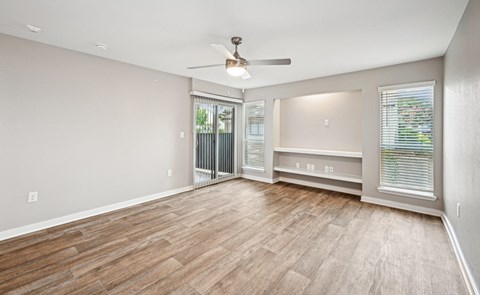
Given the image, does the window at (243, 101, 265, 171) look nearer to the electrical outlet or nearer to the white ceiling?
the white ceiling

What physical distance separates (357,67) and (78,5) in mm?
4117

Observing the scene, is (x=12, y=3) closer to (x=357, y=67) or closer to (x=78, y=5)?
(x=78, y=5)

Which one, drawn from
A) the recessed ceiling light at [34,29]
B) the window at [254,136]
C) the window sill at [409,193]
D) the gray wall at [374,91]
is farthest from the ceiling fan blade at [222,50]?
the window sill at [409,193]

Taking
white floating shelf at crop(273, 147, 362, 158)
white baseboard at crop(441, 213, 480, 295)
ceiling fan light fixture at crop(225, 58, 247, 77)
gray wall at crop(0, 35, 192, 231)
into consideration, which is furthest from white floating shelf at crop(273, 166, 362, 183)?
ceiling fan light fixture at crop(225, 58, 247, 77)

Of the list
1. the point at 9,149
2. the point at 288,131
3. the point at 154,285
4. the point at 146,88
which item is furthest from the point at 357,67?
the point at 9,149

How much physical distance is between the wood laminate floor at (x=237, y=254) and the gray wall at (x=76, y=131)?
0.47 metres

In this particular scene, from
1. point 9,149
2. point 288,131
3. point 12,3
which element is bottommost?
point 9,149

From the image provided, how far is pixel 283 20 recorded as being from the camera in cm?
228

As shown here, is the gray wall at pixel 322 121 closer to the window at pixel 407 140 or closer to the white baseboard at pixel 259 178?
the window at pixel 407 140

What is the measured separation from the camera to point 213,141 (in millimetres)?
5355

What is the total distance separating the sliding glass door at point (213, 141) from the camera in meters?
4.98

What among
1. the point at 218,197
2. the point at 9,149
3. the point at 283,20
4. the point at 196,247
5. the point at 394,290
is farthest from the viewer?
the point at 218,197

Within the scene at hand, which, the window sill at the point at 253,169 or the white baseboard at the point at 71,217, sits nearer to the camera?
the white baseboard at the point at 71,217

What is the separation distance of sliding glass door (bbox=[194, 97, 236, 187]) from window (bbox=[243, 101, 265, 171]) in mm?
386
